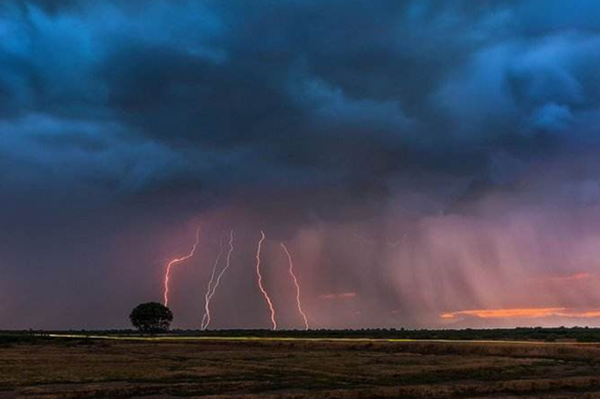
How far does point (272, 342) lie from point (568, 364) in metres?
56.9

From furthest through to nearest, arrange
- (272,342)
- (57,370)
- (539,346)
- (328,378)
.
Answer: (272,342) → (539,346) → (57,370) → (328,378)

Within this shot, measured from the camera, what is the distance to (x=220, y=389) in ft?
128

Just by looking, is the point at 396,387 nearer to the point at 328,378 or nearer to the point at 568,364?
the point at 328,378

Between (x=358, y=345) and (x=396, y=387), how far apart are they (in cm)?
5264

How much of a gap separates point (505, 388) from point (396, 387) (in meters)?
6.93

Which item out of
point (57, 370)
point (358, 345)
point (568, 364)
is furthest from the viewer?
point (358, 345)

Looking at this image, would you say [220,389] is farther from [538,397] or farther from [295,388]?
[538,397]

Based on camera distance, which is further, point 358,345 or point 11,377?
point 358,345

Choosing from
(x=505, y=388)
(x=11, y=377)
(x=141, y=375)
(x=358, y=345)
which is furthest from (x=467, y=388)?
(x=358, y=345)

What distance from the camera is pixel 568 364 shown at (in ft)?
194

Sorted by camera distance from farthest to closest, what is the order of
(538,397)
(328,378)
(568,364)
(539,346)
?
(539,346) < (568,364) < (328,378) < (538,397)

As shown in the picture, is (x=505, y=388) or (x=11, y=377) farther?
(x=11, y=377)

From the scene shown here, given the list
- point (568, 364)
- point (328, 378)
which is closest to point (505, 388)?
point (328, 378)

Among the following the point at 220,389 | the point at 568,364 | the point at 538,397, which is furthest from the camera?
the point at 568,364
